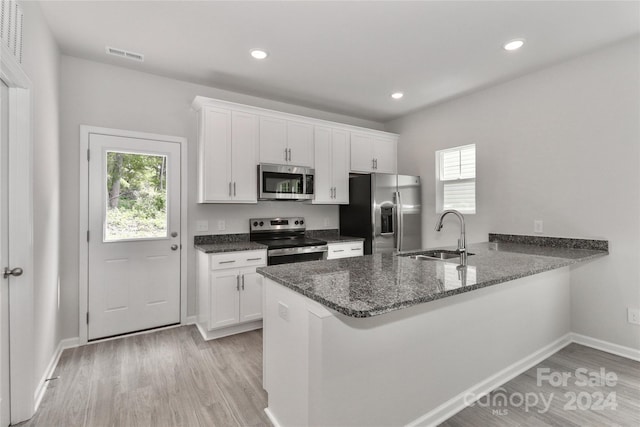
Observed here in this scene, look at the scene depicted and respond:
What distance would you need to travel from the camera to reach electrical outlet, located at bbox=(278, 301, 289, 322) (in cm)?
169

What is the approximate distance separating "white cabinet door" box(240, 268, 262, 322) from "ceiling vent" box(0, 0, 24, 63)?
229cm

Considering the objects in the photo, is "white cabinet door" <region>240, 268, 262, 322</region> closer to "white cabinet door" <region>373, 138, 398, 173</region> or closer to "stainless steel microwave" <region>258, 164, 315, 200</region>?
"stainless steel microwave" <region>258, 164, 315, 200</region>

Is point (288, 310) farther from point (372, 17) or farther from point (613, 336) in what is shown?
point (613, 336)

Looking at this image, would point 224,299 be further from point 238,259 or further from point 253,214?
point 253,214

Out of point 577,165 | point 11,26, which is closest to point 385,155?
point 577,165

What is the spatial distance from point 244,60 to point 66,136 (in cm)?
180

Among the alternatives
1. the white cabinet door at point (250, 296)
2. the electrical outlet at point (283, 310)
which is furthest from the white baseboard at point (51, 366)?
the electrical outlet at point (283, 310)

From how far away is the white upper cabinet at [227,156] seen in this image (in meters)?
3.27

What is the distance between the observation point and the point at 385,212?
409cm

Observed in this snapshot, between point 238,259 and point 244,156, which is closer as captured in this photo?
point 238,259

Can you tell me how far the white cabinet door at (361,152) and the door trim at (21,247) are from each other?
3.34 meters

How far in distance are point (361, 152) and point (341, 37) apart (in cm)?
200

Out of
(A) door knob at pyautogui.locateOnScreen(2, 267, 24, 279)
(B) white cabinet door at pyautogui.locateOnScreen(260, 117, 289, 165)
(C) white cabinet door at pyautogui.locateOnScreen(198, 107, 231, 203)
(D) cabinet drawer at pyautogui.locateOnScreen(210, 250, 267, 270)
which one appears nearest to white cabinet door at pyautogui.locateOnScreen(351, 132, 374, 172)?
(B) white cabinet door at pyautogui.locateOnScreen(260, 117, 289, 165)

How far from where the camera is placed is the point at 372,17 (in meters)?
2.31
